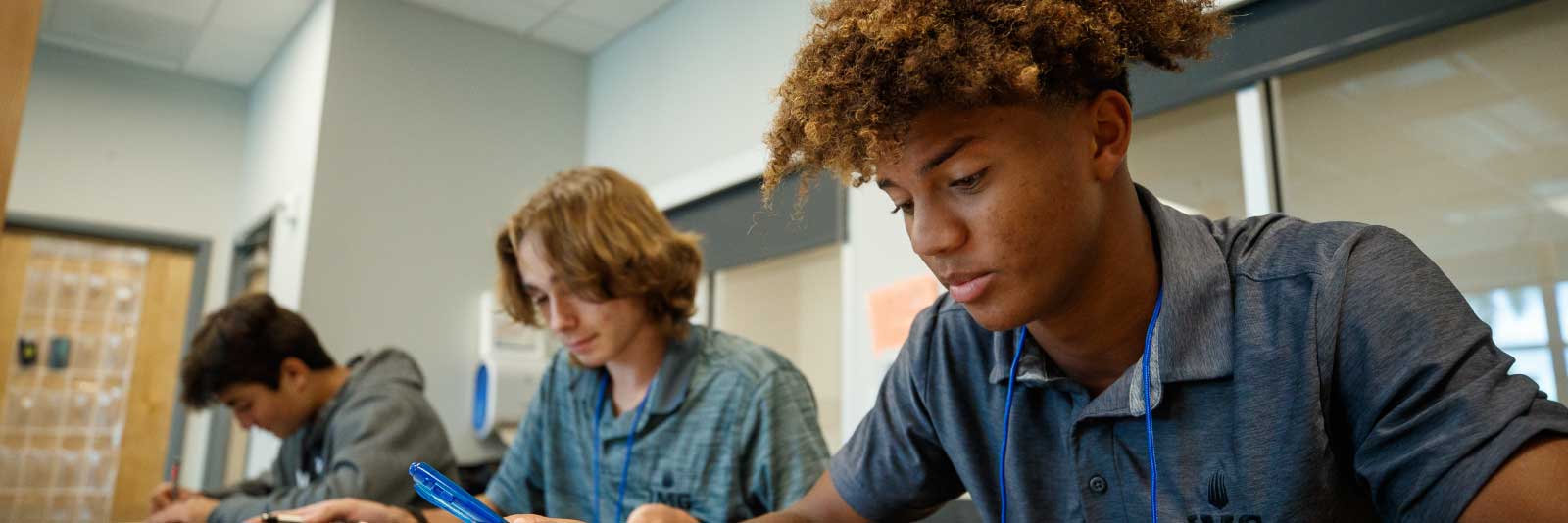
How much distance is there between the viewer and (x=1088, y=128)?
787 millimetres

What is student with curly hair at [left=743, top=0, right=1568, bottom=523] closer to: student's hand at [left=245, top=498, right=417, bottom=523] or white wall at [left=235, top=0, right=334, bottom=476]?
student's hand at [left=245, top=498, right=417, bottom=523]

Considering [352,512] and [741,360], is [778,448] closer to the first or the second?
[741,360]

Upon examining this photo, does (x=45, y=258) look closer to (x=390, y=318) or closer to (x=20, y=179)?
(x=20, y=179)

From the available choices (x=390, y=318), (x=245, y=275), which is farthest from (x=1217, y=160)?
(x=245, y=275)

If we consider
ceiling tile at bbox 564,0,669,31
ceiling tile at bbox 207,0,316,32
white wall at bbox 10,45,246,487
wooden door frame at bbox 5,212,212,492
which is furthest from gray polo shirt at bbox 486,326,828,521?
white wall at bbox 10,45,246,487

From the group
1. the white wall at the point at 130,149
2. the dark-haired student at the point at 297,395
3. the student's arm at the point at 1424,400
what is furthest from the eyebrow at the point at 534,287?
the white wall at the point at 130,149

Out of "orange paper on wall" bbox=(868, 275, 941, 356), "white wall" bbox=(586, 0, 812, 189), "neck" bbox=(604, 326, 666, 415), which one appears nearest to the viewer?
"neck" bbox=(604, 326, 666, 415)

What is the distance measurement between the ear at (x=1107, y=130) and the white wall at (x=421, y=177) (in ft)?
9.22

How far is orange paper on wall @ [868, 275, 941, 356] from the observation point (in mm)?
2169

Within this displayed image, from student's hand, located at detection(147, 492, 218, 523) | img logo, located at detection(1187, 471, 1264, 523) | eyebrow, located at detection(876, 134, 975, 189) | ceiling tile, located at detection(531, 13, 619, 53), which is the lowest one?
student's hand, located at detection(147, 492, 218, 523)

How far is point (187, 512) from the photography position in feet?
5.44

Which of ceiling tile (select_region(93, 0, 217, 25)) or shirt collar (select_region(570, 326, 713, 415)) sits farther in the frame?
ceiling tile (select_region(93, 0, 217, 25))

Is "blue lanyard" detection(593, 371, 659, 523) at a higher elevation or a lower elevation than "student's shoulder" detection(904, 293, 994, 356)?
lower

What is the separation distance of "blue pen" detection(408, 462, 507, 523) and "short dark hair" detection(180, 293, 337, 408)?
61.8 inches
